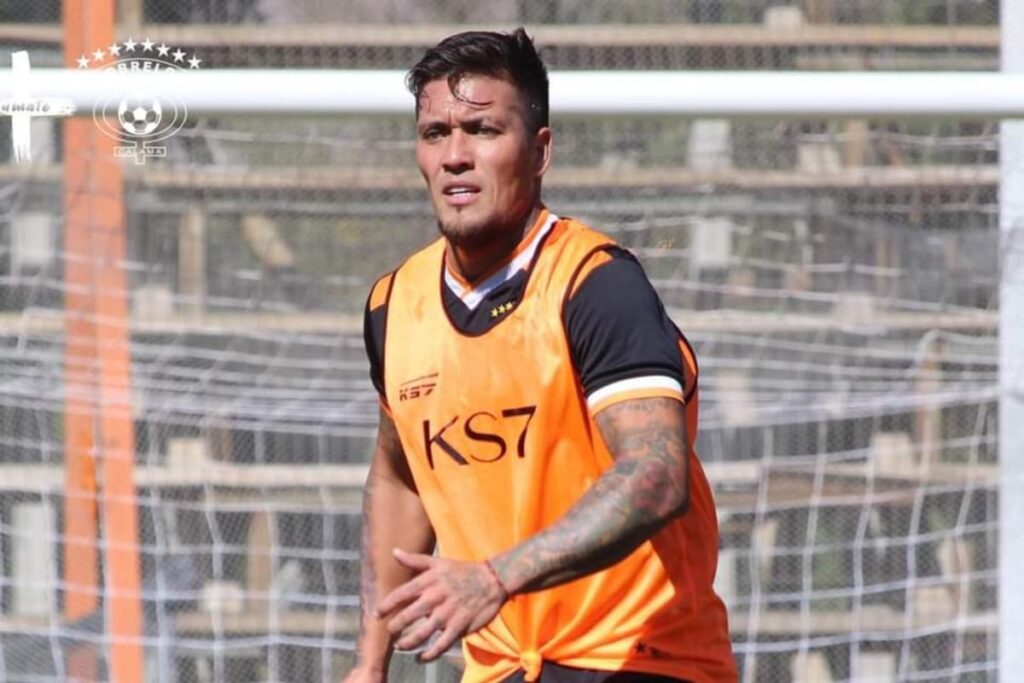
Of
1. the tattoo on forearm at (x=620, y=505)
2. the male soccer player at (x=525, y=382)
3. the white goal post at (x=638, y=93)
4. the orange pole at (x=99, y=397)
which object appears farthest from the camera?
the orange pole at (x=99, y=397)

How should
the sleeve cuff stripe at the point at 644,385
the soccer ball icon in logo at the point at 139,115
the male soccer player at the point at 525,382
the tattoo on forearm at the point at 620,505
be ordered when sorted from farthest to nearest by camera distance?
the soccer ball icon in logo at the point at 139,115, the male soccer player at the point at 525,382, the sleeve cuff stripe at the point at 644,385, the tattoo on forearm at the point at 620,505

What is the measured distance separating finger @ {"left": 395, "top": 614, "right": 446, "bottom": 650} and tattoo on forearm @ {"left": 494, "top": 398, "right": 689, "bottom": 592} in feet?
0.42

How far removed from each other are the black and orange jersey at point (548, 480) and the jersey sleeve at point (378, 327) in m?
0.13

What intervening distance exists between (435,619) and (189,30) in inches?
145

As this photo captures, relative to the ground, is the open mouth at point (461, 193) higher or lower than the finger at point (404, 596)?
higher

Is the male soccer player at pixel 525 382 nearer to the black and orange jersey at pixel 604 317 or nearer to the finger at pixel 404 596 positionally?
the black and orange jersey at pixel 604 317

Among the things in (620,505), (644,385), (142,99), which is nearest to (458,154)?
(644,385)

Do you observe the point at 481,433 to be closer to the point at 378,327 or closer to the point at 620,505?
the point at 378,327

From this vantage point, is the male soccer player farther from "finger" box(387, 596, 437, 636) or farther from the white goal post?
the white goal post

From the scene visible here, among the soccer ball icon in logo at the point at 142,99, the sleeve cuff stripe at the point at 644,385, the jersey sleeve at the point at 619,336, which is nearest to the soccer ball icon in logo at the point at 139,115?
the soccer ball icon in logo at the point at 142,99

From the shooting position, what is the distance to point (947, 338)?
5426 mm

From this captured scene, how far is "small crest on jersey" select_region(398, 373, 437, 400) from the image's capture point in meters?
2.82

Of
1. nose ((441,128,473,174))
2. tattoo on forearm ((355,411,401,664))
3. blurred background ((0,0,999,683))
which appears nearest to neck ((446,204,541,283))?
nose ((441,128,473,174))

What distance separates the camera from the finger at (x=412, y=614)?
2.17m
